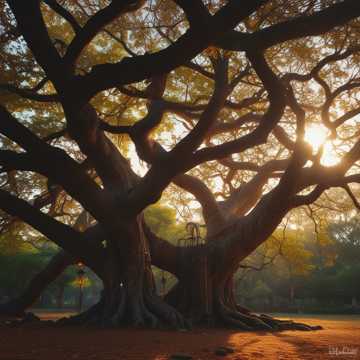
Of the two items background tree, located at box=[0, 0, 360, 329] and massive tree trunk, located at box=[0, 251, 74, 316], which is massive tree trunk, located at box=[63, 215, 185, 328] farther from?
massive tree trunk, located at box=[0, 251, 74, 316]

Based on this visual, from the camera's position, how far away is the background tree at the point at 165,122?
520 centimetres

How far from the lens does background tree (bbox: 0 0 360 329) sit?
205 inches

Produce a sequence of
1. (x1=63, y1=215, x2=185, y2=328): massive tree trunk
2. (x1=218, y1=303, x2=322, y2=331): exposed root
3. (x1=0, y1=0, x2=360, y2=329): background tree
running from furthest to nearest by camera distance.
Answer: (x1=218, y1=303, x2=322, y2=331): exposed root
(x1=63, y1=215, x2=185, y2=328): massive tree trunk
(x1=0, y1=0, x2=360, y2=329): background tree

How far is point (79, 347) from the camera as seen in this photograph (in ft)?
17.1

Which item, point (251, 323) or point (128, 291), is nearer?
point (128, 291)

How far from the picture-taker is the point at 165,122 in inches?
569

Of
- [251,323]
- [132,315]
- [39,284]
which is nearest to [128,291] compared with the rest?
[132,315]

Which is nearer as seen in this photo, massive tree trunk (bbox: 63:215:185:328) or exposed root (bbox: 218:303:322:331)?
massive tree trunk (bbox: 63:215:185:328)

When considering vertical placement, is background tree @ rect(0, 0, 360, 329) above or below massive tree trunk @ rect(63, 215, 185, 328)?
above

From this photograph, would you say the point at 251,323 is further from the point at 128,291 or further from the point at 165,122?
the point at 165,122

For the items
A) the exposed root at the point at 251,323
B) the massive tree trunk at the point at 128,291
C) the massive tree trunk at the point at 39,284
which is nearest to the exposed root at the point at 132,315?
the massive tree trunk at the point at 128,291

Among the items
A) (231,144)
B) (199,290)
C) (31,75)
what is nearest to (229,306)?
(199,290)

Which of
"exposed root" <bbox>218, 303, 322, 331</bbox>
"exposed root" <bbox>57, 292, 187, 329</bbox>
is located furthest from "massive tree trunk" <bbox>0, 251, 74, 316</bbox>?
"exposed root" <bbox>218, 303, 322, 331</bbox>

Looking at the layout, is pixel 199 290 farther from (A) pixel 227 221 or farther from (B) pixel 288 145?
(B) pixel 288 145
